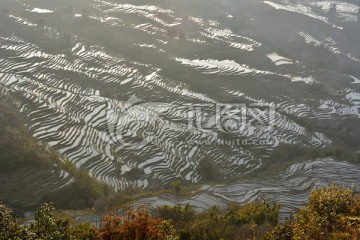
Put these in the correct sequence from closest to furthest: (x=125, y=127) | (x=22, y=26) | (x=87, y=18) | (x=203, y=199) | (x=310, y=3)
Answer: (x=203, y=199)
(x=125, y=127)
(x=22, y=26)
(x=87, y=18)
(x=310, y=3)

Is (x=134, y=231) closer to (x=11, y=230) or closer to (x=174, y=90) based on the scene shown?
(x=11, y=230)

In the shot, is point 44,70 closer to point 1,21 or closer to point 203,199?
point 1,21

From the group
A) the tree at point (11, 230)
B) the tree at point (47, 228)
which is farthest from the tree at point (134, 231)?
the tree at point (11, 230)

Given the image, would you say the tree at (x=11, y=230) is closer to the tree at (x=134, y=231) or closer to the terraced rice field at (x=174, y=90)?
the tree at (x=134, y=231)

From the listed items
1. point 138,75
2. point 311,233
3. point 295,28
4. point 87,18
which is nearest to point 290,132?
point 138,75

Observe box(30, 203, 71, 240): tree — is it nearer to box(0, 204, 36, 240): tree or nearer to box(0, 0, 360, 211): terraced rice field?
box(0, 204, 36, 240): tree

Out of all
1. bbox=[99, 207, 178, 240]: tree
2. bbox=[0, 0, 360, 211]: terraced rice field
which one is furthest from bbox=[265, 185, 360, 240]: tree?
bbox=[0, 0, 360, 211]: terraced rice field

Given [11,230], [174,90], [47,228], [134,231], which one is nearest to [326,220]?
[134,231]

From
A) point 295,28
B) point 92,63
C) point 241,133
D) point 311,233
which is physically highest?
point 295,28
